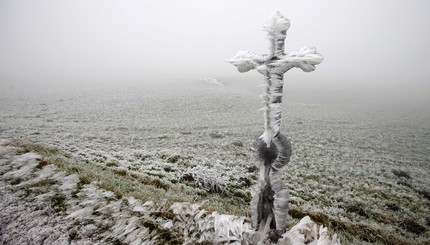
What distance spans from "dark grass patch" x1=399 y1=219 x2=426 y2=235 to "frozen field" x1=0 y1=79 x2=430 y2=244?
51 mm

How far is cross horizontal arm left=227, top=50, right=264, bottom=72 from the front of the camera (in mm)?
3459

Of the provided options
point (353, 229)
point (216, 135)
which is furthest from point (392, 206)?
point (216, 135)

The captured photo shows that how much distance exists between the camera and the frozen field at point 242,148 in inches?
409

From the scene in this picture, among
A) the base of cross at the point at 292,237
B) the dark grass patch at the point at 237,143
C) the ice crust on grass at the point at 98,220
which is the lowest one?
the dark grass patch at the point at 237,143

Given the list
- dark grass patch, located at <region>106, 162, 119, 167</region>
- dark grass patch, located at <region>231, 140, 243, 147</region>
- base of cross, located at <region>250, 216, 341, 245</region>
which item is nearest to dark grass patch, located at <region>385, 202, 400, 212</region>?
base of cross, located at <region>250, 216, 341, 245</region>

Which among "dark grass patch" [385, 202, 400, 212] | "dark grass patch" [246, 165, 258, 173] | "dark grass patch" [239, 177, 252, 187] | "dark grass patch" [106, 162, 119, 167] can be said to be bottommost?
"dark grass patch" [385, 202, 400, 212]

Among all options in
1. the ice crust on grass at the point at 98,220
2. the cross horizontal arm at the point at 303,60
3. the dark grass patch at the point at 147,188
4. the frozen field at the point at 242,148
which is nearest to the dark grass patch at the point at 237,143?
the frozen field at the point at 242,148

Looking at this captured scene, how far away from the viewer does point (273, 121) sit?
3494 mm

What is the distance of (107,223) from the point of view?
4.80 meters

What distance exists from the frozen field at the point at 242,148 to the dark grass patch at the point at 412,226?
51 mm

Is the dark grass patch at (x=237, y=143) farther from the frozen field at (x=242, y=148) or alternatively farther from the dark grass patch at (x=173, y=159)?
the dark grass patch at (x=173, y=159)

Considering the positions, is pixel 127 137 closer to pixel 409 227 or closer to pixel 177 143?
pixel 177 143

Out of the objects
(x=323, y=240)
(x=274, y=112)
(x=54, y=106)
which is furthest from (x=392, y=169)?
(x=54, y=106)

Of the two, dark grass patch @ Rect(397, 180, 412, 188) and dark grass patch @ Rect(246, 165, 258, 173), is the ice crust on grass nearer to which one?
dark grass patch @ Rect(246, 165, 258, 173)
